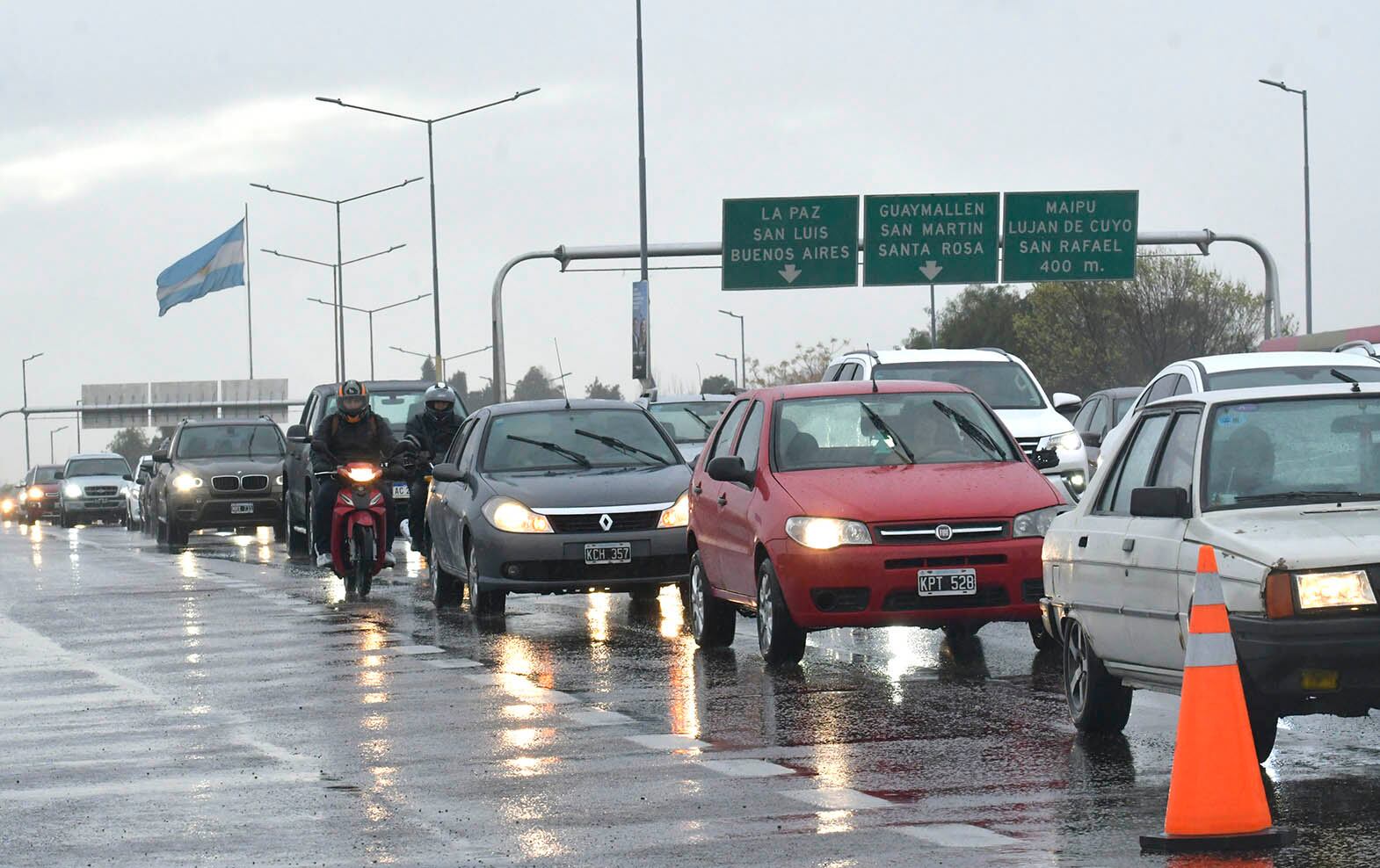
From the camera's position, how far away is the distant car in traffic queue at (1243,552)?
8.54 m

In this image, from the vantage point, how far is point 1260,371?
19188 millimetres

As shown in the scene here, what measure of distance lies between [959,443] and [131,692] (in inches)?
197

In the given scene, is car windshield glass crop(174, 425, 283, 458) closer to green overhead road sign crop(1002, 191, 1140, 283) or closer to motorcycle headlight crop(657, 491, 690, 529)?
green overhead road sign crop(1002, 191, 1140, 283)

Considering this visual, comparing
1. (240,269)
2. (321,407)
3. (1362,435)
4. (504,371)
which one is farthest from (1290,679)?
(240,269)

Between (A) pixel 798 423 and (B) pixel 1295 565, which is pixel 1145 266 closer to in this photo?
(A) pixel 798 423

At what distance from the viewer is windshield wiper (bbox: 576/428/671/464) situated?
19.4 metres

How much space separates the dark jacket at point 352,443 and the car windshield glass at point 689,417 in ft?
18.2

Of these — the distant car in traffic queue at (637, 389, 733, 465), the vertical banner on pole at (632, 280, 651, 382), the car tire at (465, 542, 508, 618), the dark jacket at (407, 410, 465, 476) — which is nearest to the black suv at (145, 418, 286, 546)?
the distant car in traffic queue at (637, 389, 733, 465)

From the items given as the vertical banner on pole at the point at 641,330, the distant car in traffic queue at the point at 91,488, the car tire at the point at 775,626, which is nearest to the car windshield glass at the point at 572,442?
the car tire at the point at 775,626

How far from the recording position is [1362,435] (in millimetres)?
9664

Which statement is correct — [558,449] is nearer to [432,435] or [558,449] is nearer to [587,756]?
[432,435]

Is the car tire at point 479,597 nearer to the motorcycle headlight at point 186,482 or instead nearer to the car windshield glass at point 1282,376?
the car windshield glass at point 1282,376

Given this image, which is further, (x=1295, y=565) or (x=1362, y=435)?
(x=1362, y=435)

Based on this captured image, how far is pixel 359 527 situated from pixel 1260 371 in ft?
25.3
